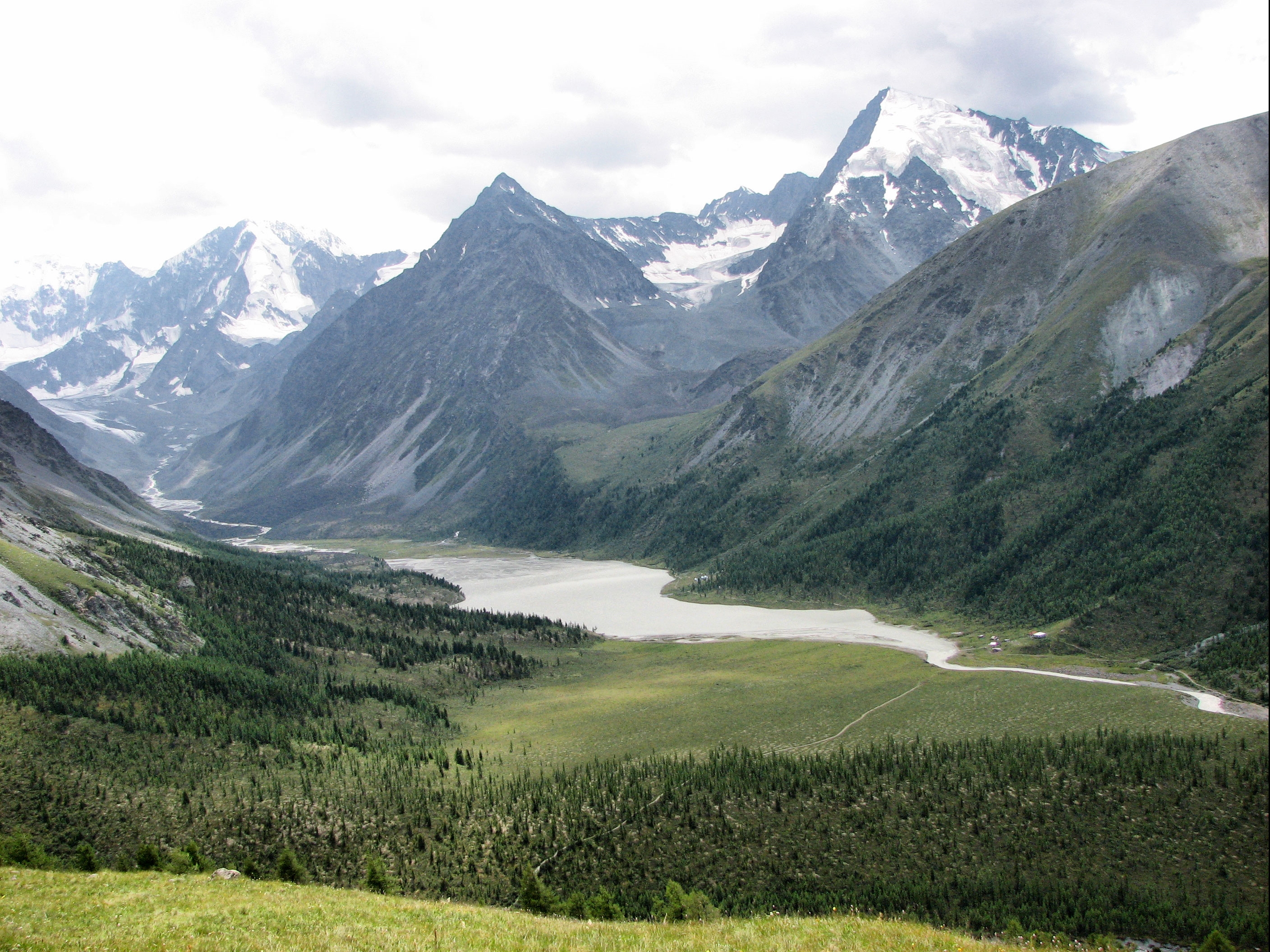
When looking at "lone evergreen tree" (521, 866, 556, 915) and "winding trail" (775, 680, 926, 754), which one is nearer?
"lone evergreen tree" (521, 866, 556, 915)

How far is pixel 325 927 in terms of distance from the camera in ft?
96.1

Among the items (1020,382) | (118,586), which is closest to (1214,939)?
(118,586)

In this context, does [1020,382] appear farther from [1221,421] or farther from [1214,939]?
[1214,939]

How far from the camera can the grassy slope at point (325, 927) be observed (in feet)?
85.9

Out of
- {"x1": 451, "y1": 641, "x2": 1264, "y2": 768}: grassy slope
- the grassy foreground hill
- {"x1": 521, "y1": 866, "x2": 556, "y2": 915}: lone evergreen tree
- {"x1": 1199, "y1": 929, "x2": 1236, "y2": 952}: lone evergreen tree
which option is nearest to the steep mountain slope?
{"x1": 451, "y1": 641, "x2": 1264, "y2": 768}: grassy slope

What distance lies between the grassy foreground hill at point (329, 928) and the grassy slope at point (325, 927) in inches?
3.0

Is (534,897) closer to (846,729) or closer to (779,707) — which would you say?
(846,729)

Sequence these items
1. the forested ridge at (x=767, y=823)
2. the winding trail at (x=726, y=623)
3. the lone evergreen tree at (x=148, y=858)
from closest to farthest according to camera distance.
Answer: the forested ridge at (x=767, y=823) < the lone evergreen tree at (x=148, y=858) < the winding trail at (x=726, y=623)

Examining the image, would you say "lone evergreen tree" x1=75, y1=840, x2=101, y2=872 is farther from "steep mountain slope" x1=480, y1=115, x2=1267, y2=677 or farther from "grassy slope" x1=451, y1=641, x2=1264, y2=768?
"steep mountain slope" x1=480, y1=115, x2=1267, y2=677

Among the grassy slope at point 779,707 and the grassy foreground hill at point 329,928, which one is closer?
the grassy foreground hill at point 329,928

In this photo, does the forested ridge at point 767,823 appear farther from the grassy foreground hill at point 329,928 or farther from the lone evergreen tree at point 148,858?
the grassy foreground hill at point 329,928

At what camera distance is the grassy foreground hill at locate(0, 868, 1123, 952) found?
85.6 ft

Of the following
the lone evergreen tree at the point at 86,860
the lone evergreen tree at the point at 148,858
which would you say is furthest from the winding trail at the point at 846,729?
the lone evergreen tree at the point at 86,860

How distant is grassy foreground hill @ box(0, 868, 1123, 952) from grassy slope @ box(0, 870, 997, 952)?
0.25 feet
